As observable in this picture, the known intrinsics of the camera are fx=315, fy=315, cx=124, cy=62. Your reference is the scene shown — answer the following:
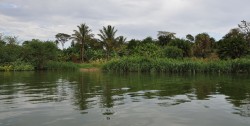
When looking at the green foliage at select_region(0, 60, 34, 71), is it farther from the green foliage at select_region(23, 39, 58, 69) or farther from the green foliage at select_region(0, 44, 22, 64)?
the green foliage at select_region(23, 39, 58, 69)

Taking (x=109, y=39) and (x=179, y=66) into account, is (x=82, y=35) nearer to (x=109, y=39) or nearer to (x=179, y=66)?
(x=109, y=39)

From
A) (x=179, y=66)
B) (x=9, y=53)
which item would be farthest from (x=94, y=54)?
(x=179, y=66)

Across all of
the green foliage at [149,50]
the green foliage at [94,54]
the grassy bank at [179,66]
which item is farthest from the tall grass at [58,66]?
the green foliage at [94,54]

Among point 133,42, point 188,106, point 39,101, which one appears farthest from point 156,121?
point 133,42

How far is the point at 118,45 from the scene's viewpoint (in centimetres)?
5628

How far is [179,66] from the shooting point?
31.3 m

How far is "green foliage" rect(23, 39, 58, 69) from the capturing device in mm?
43531

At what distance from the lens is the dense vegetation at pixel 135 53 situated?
104 ft

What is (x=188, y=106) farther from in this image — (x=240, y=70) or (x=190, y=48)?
(x=190, y=48)

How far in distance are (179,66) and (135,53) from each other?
17531mm

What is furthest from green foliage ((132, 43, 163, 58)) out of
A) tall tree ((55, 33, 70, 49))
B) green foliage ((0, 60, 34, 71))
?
tall tree ((55, 33, 70, 49))

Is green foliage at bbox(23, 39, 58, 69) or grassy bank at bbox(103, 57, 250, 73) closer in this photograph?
grassy bank at bbox(103, 57, 250, 73)

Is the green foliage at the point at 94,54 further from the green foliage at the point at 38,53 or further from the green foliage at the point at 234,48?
the green foliage at the point at 234,48

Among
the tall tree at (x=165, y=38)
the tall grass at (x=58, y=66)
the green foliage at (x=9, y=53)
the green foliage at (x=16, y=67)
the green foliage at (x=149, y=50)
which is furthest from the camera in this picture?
the tall tree at (x=165, y=38)
